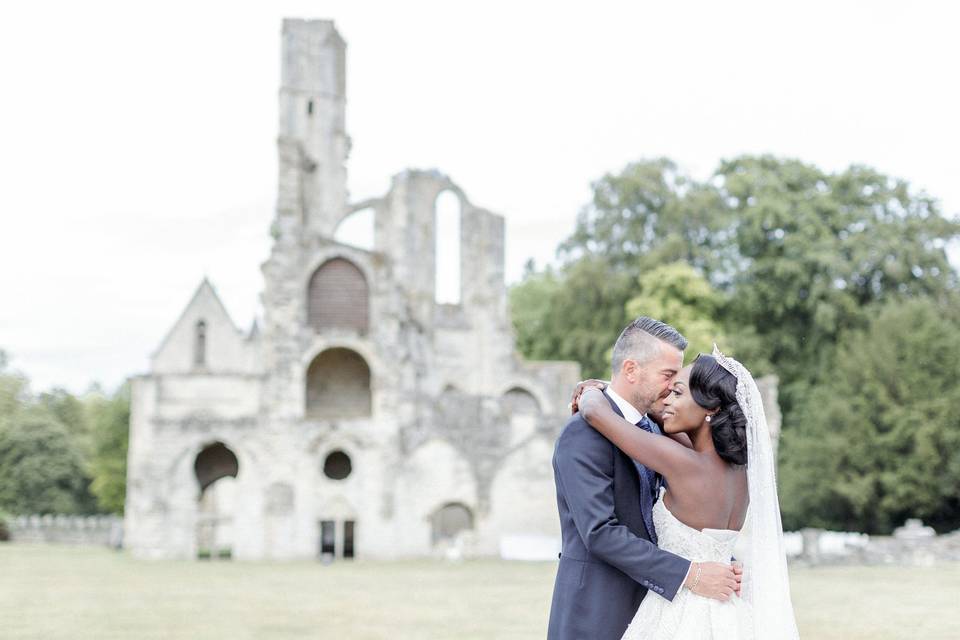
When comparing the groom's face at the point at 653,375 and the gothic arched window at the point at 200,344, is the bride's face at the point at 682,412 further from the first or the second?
the gothic arched window at the point at 200,344

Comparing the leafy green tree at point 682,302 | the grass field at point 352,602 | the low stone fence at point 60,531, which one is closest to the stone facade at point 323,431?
the leafy green tree at point 682,302

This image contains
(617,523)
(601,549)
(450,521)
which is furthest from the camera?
(450,521)

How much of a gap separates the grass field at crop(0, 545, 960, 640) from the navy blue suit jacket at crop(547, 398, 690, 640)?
414 inches

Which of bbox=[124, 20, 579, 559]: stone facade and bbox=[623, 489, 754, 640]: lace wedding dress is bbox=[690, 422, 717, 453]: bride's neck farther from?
bbox=[124, 20, 579, 559]: stone facade

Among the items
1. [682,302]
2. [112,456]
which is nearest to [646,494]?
[682,302]

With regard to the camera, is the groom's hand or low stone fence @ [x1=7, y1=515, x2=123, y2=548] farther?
low stone fence @ [x1=7, y1=515, x2=123, y2=548]

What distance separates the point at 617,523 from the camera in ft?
17.1

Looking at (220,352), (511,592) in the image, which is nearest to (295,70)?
(220,352)

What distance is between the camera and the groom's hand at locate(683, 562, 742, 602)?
206 inches

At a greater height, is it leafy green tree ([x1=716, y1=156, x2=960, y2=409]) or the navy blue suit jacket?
leafy green tree ([x1=716, y1=156, x2=960, y2=409])

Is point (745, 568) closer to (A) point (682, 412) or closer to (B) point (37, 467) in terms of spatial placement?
(A) point (682, 412)

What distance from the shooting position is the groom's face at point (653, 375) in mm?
5375

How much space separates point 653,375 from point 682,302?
40075 millimetres

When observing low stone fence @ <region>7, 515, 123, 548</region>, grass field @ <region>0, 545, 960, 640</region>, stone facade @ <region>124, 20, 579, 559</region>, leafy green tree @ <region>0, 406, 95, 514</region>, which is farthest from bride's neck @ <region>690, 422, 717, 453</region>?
leafy green tree @ <region>0, 406, 95, 514</region>
